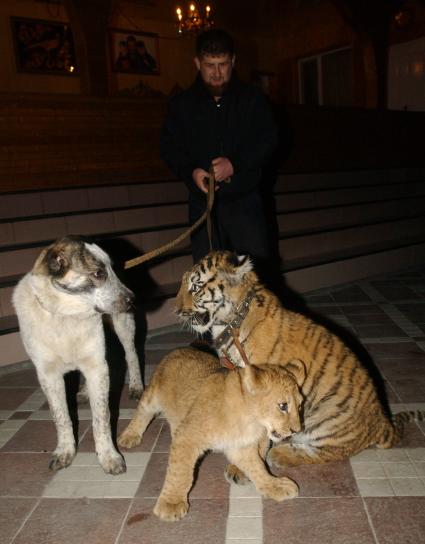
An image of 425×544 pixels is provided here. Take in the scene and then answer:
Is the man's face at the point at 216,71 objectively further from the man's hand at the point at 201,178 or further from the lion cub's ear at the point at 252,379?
the lion cub's ear at the point at 252,379

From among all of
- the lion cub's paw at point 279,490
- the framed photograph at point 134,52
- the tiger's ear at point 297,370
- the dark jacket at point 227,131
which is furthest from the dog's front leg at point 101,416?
the framed photograph at point 134,52

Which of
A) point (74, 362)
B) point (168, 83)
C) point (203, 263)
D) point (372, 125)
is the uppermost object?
point (168, 83)

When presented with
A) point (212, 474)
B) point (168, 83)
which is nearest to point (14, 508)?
point (212, 474)

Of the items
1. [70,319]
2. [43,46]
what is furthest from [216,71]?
[43,46]

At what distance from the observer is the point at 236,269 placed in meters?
2.84

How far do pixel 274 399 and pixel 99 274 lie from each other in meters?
1.20

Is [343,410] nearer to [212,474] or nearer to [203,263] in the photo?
[212,474]

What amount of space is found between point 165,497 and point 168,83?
1368 centimetres

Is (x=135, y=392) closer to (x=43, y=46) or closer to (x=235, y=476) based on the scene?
(x=235, y=476)

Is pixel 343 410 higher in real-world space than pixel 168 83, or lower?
lower

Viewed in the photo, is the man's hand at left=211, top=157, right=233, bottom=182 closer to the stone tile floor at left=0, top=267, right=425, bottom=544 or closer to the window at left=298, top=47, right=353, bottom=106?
the stone tile floor at left=0, top=267, right=425, bottom=544

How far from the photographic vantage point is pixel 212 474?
2727 mm

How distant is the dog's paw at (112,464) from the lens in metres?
2.74

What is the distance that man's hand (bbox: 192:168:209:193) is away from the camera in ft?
11.4
